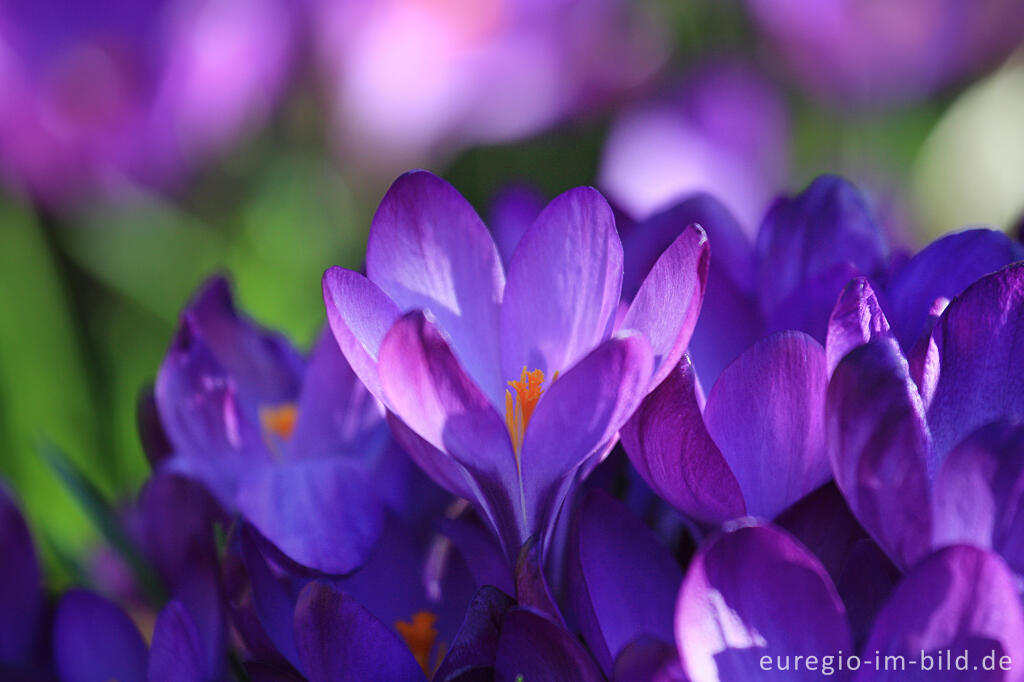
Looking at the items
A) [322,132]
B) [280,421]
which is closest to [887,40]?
[322,132]

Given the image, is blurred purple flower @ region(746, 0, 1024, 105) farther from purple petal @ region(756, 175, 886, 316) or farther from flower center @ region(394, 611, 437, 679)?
flower center @ region(394, 611, 437, 679)

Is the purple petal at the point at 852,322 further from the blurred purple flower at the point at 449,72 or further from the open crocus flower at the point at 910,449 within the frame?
the blurred purple flower at the point at 449,72

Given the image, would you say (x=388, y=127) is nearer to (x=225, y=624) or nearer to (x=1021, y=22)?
(x=1021, y=22)

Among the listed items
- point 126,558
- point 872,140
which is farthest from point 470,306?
point 872,140

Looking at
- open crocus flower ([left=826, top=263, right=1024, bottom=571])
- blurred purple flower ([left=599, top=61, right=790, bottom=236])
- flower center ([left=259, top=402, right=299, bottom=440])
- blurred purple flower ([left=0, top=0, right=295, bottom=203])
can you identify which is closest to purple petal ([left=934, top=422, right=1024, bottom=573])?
open crocus flower ([left=826, top=263, right=1024, bottom=571])

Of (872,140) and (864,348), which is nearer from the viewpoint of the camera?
(864,348)

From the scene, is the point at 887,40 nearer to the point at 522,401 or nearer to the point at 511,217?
the point at 511,217

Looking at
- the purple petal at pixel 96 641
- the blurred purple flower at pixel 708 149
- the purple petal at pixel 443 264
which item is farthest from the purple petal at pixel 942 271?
the blurred purple flower at pixel 708 149
